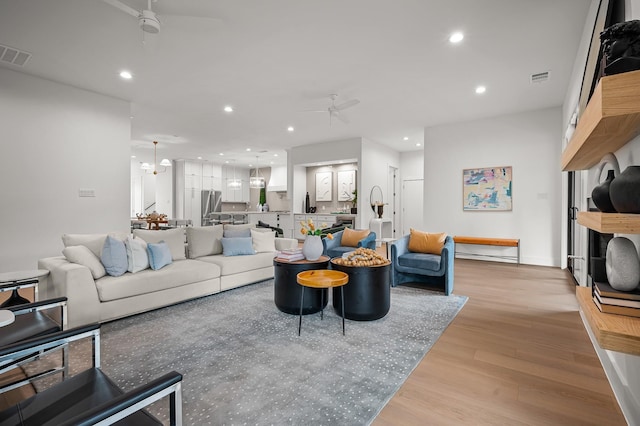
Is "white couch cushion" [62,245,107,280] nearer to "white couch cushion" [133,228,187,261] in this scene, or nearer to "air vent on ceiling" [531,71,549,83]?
"white couch cushion" [133,228,187,261]

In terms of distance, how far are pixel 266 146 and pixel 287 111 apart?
11.2 feet

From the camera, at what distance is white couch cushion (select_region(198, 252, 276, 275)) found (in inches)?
157

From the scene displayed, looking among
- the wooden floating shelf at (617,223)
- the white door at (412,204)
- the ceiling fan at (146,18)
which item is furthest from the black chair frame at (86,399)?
the white door at (412,204)

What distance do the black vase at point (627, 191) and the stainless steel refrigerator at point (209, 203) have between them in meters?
12.1

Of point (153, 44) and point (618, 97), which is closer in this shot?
point (618, 97)

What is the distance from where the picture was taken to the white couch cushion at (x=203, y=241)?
4278mm

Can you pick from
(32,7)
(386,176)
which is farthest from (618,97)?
(386,176)

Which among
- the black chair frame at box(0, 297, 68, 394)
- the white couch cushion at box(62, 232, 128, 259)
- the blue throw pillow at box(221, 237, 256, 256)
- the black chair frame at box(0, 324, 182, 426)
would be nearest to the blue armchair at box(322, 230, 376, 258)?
the blue throw pillow at box(221, 237, 256, 256)

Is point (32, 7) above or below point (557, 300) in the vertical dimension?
above

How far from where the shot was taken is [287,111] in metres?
6.00

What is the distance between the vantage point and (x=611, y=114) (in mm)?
926

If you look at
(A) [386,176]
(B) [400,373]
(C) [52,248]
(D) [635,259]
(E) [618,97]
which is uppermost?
(A) [386,176]

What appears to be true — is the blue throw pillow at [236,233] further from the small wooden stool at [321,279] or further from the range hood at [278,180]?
the range hood at [278,180]

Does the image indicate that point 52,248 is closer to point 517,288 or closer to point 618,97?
point 618,97
